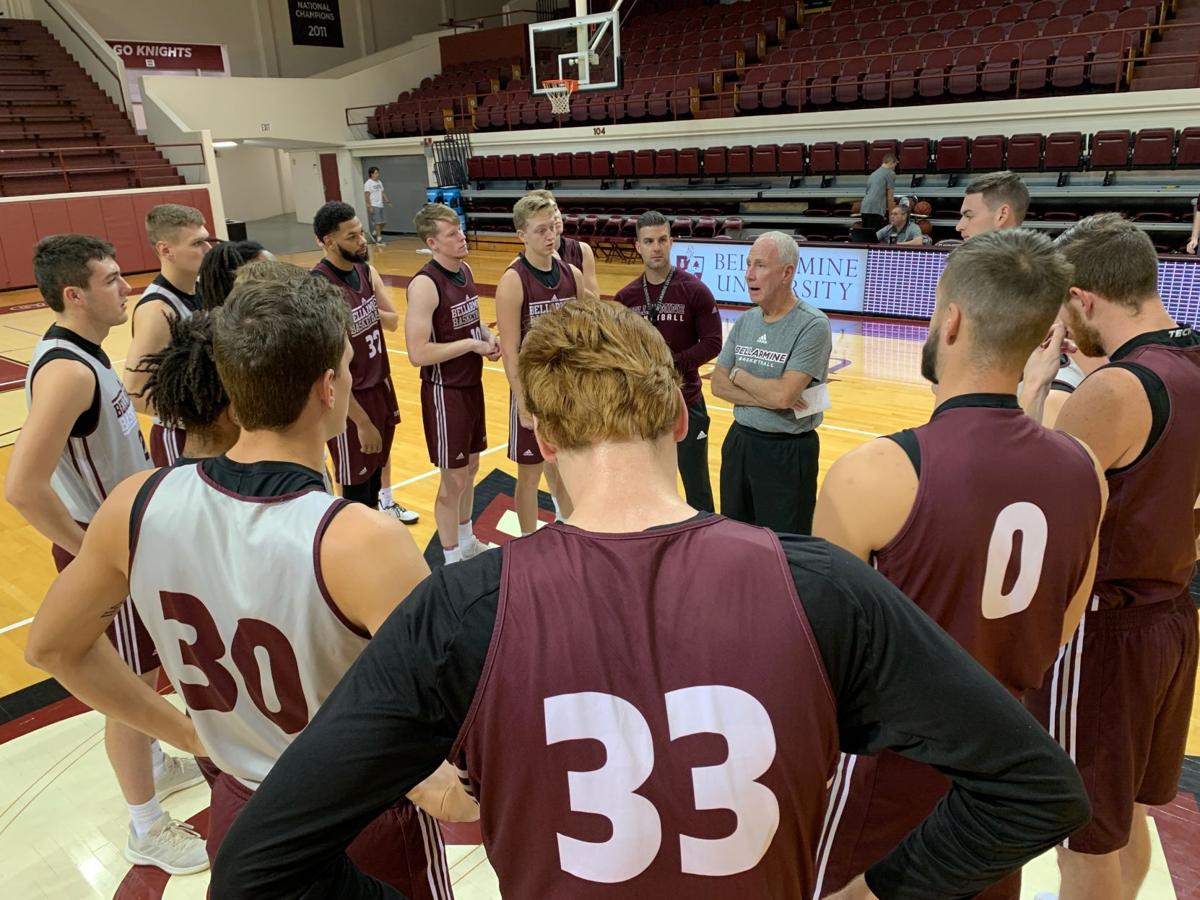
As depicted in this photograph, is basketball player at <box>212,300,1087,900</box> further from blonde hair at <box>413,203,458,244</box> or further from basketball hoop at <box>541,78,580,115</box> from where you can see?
basketball hoop at <box>541,78,580,115</box>

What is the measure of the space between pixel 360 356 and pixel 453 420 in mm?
649

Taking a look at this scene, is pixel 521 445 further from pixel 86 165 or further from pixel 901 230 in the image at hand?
pixel 86 165

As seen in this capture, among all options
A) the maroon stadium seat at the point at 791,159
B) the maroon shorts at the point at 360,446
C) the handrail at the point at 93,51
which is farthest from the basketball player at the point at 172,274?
Result: the handrail at the point at 93,51

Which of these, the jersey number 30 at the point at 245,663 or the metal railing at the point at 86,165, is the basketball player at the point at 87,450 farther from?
the metal railing at the point at 86,165

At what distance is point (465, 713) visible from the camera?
3.38 ft

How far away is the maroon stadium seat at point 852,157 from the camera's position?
46.7 ft

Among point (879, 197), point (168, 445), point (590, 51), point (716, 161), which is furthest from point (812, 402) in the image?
point (716, 161)

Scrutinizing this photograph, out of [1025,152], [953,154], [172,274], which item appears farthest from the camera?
[953,154]

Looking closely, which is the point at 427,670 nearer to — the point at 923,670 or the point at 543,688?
the point at 543,688

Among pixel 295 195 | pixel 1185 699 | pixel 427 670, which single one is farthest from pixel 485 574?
pixel 295 195

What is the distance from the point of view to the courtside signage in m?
10.8

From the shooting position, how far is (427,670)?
3.32 feet

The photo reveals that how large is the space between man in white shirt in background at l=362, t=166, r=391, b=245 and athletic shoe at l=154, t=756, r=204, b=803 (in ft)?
59.6

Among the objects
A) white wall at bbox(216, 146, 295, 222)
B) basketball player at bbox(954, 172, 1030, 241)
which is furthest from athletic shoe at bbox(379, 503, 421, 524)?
white wall at bbox(216, 146, 295, 222)
